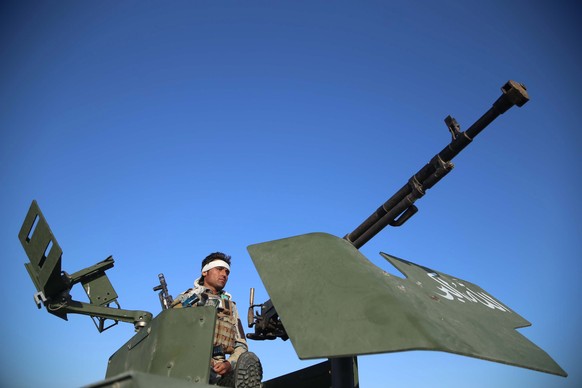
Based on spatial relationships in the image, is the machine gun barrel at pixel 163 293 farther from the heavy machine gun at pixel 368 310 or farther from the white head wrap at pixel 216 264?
the heavy machine gun at pixel 368 310

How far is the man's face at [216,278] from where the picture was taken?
5250 mm

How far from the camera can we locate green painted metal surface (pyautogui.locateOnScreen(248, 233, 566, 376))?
7.86 ft

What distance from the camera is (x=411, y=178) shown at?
5.12m

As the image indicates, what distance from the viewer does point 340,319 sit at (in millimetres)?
2549

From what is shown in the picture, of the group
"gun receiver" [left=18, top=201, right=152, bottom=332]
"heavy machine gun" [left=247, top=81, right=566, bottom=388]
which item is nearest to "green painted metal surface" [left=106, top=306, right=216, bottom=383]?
"heavy machine gun" [left=247, top=81, right=566, bottom=388]

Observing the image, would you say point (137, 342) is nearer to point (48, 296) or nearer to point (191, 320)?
point (191, 320)

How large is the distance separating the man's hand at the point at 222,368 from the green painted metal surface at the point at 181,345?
2.65ft

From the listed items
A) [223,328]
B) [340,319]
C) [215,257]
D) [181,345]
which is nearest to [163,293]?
[215,257]

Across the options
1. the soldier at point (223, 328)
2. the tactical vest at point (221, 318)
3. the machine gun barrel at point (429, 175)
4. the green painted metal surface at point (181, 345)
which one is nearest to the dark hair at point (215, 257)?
the soldier at point (223, 328)

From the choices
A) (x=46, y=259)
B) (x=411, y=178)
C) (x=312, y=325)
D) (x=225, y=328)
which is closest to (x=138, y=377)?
(x=312, y=325)

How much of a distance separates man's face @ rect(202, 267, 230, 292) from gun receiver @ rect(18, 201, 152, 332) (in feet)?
3.16

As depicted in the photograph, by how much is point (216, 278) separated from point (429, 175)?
104 inches

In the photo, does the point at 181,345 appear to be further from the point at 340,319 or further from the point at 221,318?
the point at 221,318

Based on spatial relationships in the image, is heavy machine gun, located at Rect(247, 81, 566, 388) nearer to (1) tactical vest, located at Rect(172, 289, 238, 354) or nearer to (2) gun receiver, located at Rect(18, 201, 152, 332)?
(1) tactical vest, located at Rect(172, 289, 238, 354)
